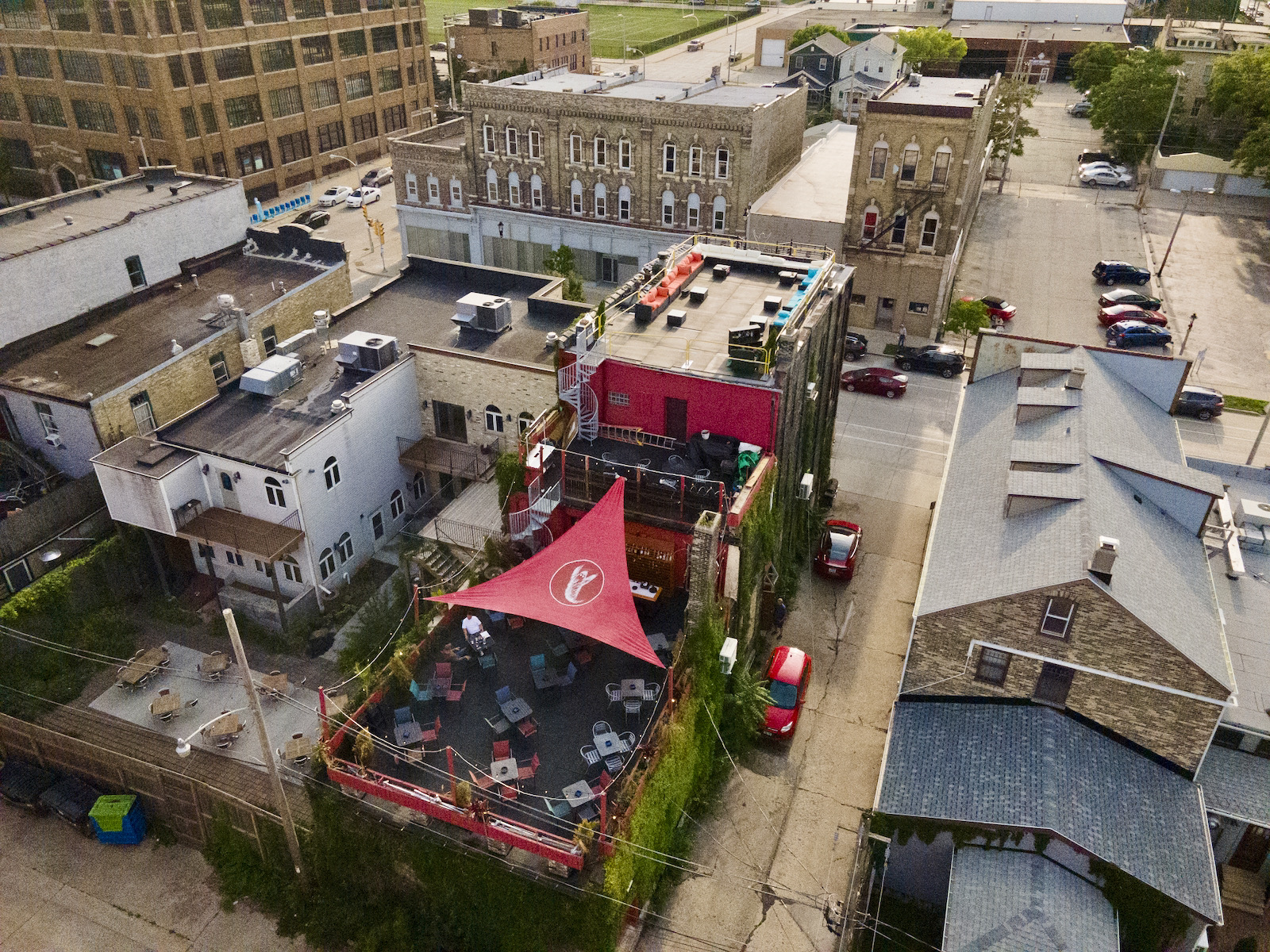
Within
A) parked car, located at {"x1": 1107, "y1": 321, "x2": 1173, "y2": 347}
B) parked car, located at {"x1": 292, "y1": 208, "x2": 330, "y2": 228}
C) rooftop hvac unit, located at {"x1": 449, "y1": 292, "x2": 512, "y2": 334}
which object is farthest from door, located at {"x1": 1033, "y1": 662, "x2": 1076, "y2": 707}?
parked car, located at {"x1": 292, "y1": 208, "x2": 330, "y2": 228}

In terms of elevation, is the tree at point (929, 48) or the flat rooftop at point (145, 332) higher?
the tree at point (929, 48)

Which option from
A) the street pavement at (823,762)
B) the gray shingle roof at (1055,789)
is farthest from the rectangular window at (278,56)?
the gray shingle roof at (1055,789)

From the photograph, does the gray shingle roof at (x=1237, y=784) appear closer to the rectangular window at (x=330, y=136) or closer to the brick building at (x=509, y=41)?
the rectangular window at (x=330, y=136)

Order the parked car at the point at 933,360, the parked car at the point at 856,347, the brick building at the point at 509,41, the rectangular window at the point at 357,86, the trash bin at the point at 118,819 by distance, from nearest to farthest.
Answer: the trash bin at the point at 118,819, the parked car at the point at 933,360, the parked car at the point at 856,347, the rectangular window at the point at 357,86, the brick building at the point at 509,41

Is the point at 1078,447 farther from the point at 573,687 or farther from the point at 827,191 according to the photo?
the point at 827,191

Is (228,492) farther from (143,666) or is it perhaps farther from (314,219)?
(314,219)

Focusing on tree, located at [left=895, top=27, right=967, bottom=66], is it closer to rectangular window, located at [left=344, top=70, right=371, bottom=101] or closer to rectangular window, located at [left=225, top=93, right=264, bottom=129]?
rectangular window, located at [left=344, top=70, right=371, bottom=101]
